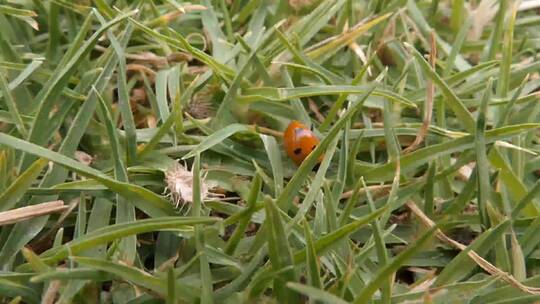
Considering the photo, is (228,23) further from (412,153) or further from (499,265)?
(499,265)

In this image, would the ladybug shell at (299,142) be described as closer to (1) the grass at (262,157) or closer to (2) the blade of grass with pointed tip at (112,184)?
(1) the grass at (262,157)

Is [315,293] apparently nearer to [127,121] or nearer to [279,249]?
[279,249]

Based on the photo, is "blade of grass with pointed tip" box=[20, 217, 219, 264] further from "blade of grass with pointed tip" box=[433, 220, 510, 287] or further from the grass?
"blade of grass with pointed tip" box=[433, 220, 510, 287]

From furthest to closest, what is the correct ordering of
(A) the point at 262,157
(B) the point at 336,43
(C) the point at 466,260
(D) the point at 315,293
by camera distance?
(B) the point at 336,43, (A) the point at 262,157, (C) the point at 466,260, (D) the point at 315,293

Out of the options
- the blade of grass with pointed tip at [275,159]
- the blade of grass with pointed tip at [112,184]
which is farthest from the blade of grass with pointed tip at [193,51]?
the blade of grass with pointed tip at [112,184]

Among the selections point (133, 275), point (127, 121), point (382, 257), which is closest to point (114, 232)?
point (133, 275)

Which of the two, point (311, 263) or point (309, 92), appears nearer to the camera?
point (311, 263)

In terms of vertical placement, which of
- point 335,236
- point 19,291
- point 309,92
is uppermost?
point 309,92

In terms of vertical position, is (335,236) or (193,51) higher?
Result: (193,51)
